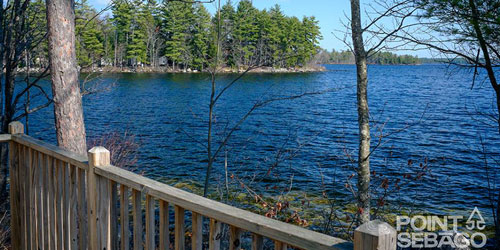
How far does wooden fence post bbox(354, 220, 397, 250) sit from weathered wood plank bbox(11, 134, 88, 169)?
5.71ft

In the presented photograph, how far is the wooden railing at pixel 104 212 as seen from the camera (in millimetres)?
1512

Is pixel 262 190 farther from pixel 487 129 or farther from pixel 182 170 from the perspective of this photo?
pixel 487 129

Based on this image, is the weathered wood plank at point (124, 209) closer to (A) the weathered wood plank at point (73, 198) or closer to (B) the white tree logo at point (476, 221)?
(A) the weathered wood plank at point (73, 198)

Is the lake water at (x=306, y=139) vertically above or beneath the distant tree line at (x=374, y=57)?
beneath

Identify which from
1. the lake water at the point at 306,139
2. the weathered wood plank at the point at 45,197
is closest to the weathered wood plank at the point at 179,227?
the weathered wood plank at the point at 45,197

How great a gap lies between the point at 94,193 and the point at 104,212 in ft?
0.41

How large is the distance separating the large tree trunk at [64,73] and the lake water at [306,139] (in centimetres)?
298

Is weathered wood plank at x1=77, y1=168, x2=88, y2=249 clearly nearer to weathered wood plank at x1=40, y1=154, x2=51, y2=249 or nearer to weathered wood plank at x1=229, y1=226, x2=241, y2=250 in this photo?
weathered wood plank at x1=40, y1=154, x2=51, y2=249

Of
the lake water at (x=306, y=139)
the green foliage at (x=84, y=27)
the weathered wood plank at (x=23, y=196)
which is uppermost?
the green foliage at (x=84, y=27)

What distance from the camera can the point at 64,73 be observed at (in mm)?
4590

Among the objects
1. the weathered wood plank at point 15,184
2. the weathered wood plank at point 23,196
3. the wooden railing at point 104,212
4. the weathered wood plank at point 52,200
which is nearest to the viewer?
the wooden railing at point 104,212

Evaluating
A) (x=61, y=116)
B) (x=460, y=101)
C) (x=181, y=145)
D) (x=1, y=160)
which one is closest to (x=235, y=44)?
(x=61, y=116)

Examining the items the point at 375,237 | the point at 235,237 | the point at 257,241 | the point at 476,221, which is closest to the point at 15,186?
the point at 235,237

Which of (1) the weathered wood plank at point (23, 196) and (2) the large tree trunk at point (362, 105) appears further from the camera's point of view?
(2) the large tree trunk at point (362, 105)
